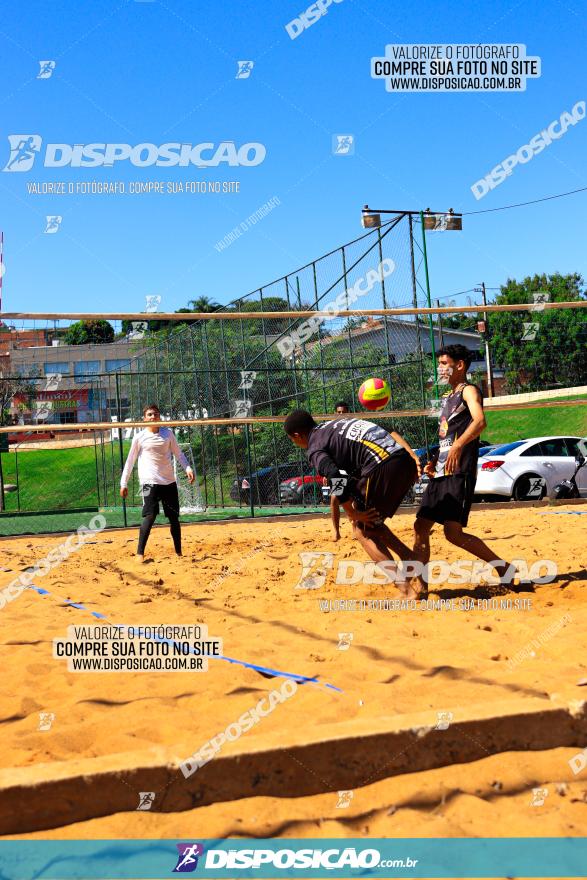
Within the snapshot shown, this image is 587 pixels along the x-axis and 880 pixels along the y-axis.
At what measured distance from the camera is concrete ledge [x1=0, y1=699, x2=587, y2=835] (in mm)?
2805

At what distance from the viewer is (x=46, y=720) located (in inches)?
138

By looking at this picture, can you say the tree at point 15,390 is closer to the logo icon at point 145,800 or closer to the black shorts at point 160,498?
the black shorts at point 160,498

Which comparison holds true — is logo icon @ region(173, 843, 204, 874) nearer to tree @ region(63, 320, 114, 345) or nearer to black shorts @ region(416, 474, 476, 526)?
black shorts @ region(416, 474, 476, 526)

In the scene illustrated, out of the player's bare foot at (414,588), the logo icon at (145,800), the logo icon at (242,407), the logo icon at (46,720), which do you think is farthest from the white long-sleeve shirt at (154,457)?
the logo icon at (242,407)

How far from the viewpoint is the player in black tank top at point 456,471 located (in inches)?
237

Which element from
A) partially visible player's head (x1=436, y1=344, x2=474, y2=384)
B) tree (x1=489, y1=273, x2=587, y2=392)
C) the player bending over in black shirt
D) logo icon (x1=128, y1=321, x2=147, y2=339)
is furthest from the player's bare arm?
logo icon (x1=128, y1=321, x2=147, y2=339)

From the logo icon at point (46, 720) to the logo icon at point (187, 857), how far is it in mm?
1056

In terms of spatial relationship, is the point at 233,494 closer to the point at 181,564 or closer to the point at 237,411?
the point at 237,411

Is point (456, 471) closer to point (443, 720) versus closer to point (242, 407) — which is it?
point (443, 720)

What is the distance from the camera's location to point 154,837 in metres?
2.67

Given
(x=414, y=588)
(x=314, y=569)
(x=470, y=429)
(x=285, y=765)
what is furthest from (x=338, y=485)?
(x=285, y=765)

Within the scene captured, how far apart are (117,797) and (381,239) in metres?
15.1

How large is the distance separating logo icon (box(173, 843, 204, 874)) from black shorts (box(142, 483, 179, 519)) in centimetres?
638

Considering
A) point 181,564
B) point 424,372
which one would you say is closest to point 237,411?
point 424,372
